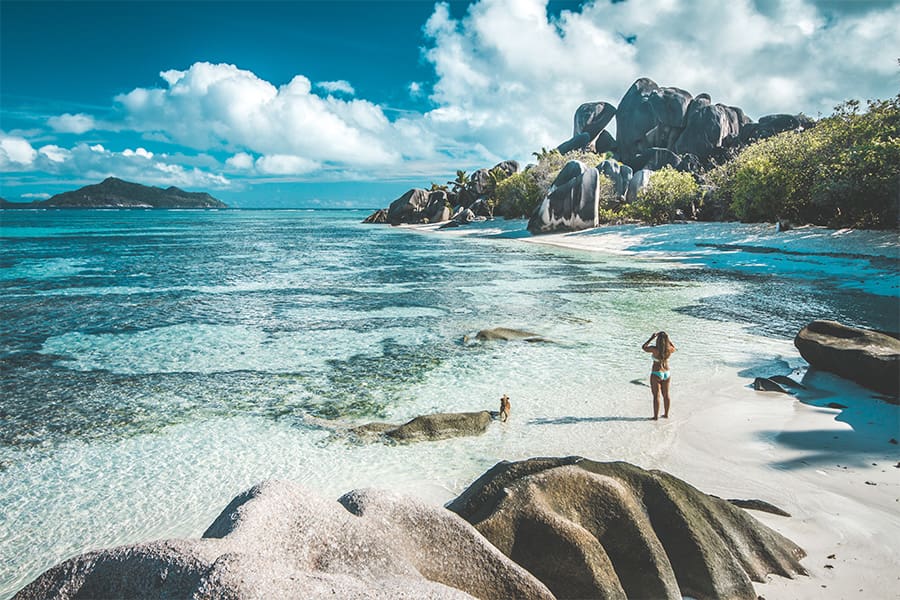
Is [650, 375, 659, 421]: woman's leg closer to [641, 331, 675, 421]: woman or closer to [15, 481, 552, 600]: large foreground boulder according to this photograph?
[641, 331, 675, 421]: woman

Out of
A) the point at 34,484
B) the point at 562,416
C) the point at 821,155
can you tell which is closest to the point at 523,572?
the point at 562,416

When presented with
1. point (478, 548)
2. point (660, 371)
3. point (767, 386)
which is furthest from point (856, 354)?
point (478, 548)

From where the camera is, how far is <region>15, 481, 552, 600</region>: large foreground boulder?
111 inches

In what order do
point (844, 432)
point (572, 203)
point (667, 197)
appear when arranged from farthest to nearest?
point (572, 203) → point (667, 197) → point (844, 432)

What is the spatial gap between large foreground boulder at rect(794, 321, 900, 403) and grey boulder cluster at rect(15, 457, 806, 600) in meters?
6.70

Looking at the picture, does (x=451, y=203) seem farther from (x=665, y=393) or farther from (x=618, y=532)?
(x=618, y=532)

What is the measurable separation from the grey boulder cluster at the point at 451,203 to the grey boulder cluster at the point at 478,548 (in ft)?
251

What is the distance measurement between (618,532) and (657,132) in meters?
103

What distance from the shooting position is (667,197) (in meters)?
52.7

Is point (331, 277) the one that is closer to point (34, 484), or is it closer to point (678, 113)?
point (34, 484)

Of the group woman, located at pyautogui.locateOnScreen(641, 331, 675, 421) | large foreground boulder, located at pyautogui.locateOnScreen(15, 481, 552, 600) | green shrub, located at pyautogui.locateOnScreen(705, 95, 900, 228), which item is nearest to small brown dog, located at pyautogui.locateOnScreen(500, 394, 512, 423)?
woman, located at pyautogui.locateOnScreen(641, 331, 675, 421)

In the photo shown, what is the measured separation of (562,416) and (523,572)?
6858 mm

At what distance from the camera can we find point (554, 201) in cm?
5775

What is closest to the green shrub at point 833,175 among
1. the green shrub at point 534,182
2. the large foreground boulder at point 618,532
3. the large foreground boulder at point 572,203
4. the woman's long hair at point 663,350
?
the large foreground boulder at point 572,203
